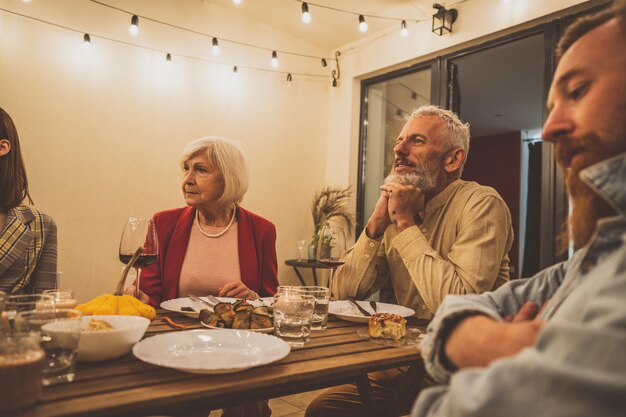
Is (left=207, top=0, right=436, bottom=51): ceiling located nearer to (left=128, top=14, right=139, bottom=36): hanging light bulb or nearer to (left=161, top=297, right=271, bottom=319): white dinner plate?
(left=128, top=14, right=139, bottom=36): hanging light bulb

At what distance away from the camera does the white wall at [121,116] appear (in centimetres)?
344

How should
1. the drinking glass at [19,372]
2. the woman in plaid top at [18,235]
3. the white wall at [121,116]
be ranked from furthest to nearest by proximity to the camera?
the white wall at [121,116] < the woman in plaid top at [18,235] < the drinking glass at [19,372]

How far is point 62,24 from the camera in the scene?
3.55 meters

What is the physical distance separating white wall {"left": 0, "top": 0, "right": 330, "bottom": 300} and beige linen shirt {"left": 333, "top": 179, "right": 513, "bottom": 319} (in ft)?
8.57

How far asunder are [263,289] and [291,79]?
3.27 m

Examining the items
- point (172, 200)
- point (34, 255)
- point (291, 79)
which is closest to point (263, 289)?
point (34, 255)

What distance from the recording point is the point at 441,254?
1753 mm

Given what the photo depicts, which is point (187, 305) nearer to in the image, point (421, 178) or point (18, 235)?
point (18, 235)

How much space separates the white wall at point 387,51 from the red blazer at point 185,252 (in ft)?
9.10

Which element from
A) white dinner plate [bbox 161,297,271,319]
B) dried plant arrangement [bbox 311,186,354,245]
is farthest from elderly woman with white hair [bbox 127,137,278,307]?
dried plant arrangement [bbox 311,186,354,245]

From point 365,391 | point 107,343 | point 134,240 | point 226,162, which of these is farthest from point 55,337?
point 226,162

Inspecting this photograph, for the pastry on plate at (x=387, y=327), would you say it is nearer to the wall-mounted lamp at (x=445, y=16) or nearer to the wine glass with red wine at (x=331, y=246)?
the wine glass with red wine at (x=331, y=246)

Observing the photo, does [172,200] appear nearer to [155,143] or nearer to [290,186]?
[155,143]

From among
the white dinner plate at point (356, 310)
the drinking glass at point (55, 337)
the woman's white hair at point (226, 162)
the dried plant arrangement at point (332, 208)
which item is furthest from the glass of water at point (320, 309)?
the dried plant arrangement at point (332, 208)
